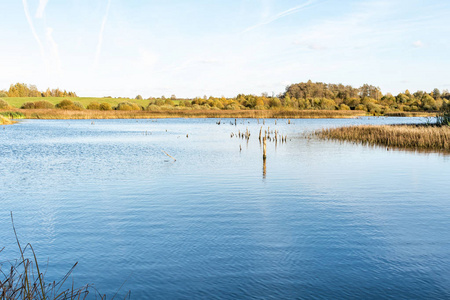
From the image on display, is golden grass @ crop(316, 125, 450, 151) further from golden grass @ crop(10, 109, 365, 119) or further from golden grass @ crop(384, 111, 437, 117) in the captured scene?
golden grass @ crop(384, 111, 437, 117)

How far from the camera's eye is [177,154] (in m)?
25.5

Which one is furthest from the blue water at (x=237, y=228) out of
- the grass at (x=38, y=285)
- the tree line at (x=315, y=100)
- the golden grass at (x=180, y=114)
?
the tree line at (x=315, y=100)

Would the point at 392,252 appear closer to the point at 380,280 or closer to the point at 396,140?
the point at 380,280

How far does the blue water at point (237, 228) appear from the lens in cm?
657

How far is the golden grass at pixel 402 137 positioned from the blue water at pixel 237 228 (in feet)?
32.4

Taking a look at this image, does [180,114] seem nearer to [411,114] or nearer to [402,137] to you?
[411,114]

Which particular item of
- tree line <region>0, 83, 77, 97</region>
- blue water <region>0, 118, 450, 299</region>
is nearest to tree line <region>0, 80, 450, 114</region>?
tree line <region>0, 83, 77, 97</region>

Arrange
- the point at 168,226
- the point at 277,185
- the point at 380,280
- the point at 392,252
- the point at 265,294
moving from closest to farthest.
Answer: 1. the point at 265,294
2. the point at 380,280
3. the point at 392,252
4. the point at 168,226
5. the point at 277,185

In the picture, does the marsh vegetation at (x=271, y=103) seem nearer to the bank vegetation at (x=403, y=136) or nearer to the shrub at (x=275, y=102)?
the shrub at (x=275, y=102)

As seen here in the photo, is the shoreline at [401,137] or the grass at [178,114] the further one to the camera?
the grass at [178,114]

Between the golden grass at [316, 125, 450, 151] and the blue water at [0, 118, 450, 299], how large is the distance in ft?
32.4

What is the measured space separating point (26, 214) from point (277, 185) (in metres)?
8.54

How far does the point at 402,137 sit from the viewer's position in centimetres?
3038

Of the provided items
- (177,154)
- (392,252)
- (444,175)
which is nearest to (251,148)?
(177,154)
